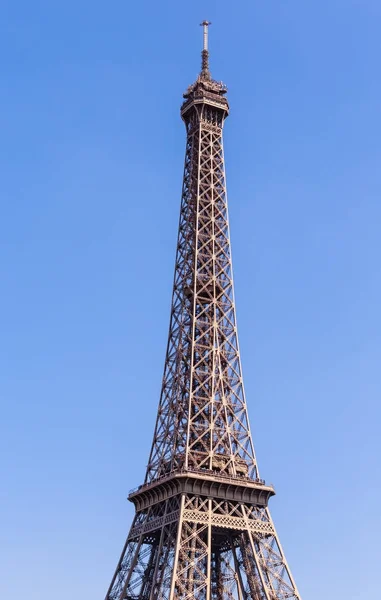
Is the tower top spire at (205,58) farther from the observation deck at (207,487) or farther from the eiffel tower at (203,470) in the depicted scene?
the observation deck at (207,487)

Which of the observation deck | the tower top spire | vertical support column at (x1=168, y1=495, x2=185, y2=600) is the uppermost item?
the tower top spire

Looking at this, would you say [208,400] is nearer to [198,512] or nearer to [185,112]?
[198,512]

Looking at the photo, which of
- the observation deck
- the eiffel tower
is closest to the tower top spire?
the eiffel tower

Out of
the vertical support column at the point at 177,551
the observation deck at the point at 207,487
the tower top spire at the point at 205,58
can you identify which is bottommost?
the vertical support column at the point at 177,551

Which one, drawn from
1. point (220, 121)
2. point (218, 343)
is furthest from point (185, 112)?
point (218, 343)

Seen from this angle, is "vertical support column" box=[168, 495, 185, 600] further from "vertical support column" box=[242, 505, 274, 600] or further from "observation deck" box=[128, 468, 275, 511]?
"vertical support column" box=[242, 505, 274, 600]

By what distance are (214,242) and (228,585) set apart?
31903 mm

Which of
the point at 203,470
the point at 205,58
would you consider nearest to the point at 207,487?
the point at 203,470

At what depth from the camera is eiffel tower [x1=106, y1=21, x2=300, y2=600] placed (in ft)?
225

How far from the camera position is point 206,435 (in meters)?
74.4

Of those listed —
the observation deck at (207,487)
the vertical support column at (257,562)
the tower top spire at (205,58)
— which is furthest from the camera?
the tower top spire at (205,58)

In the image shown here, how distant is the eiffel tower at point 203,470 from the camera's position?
68500 mm

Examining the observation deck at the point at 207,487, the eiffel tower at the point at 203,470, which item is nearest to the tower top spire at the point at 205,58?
the eiffel tower at the point at 203,470

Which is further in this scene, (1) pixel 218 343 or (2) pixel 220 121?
(2) pixel 220 121
